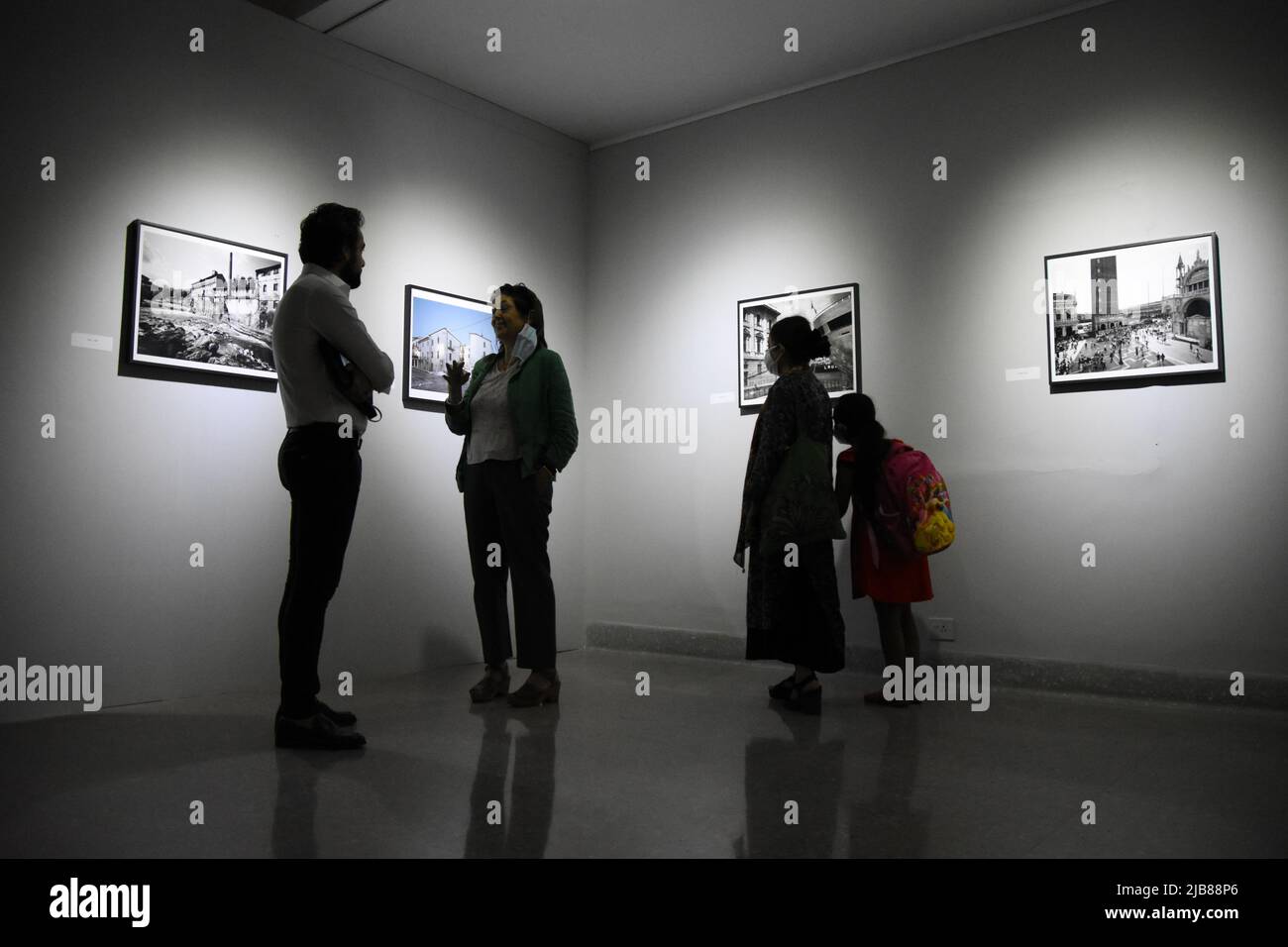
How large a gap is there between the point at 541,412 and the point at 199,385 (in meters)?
1.53

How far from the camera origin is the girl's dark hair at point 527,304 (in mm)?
3736

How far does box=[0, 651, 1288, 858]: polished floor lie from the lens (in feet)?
6.77

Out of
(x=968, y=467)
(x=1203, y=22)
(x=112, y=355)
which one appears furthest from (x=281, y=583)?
(x=1203, y=22)

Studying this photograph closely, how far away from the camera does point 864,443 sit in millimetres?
3971

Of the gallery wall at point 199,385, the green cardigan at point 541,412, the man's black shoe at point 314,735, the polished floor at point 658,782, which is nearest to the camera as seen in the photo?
the polished floor at point 658,782

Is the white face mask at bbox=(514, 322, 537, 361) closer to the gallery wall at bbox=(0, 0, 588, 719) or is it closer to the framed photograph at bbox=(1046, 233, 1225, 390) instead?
the gallery wall at bbox=(0, 0, 588, 719)

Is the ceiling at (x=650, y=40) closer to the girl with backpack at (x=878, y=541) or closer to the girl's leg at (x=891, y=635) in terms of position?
the girl with backpack at (x=878, y=541)

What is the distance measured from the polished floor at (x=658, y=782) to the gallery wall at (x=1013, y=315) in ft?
1.87

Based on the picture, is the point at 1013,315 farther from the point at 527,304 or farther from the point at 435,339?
the point at 435,339

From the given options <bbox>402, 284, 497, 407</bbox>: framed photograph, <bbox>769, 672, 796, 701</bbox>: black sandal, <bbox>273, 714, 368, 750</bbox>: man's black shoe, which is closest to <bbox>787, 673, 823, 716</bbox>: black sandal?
<bbox>769, 672, 796, 701</bbox>: black sandal

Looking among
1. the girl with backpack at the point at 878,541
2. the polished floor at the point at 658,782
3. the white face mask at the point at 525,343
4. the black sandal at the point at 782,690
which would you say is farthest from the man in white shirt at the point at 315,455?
the girl with backpack at the point at 878,541

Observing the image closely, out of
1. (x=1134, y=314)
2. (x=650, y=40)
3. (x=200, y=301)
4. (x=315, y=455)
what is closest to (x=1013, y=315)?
(x=1134, y=314)

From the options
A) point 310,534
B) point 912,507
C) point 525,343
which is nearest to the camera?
point 310,534
